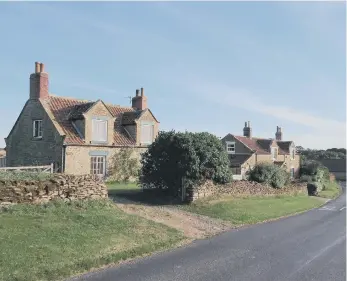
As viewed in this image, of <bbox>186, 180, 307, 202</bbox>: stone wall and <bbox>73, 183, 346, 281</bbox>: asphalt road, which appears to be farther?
<bbox>186, 180, 307, 202</bbox>: stone wall

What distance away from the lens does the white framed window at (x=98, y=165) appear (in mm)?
30841

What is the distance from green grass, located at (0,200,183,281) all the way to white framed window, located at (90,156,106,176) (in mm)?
13538

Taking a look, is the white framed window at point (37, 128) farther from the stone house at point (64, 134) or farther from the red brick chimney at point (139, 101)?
the red brick chimney at point (139, 101)

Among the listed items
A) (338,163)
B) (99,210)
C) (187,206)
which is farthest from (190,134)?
(338,163)

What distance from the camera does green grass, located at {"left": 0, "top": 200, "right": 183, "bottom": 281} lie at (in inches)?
395

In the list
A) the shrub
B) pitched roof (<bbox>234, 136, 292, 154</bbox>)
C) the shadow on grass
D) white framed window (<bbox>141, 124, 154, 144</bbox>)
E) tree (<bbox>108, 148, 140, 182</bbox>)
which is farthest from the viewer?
the shrub

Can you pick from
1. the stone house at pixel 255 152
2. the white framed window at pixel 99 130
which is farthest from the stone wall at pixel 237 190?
the stone house at pixel 255 152

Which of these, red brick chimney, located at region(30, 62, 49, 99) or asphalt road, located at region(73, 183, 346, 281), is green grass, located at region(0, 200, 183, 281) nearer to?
asphalt road, located at region(73, 183, 346, 281)

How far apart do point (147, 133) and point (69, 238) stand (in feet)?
75.3

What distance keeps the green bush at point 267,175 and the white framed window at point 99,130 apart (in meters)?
12.4

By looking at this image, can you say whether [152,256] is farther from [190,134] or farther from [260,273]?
[190,134]

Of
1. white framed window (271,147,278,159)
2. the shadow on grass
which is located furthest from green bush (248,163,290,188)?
white framed window (271,147,278,159)

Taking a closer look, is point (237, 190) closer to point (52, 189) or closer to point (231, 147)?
point (52, 189)

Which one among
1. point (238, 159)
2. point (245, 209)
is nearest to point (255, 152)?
point (238, 159)
